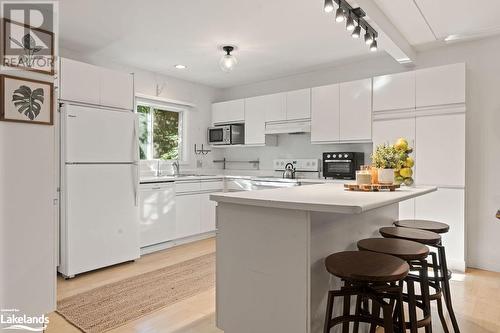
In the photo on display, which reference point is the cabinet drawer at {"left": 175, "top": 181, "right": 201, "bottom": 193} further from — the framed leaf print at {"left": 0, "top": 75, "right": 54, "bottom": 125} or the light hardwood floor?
the framed leaf print at {"left": 0, "top": 75, "right": 54, "bottom": 125}

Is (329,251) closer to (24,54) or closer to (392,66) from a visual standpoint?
(24,54)

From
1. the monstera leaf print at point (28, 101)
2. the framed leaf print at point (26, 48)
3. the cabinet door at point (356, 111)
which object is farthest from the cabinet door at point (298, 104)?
the monstera leaf print at point (28, 101)

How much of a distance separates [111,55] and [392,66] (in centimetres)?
345

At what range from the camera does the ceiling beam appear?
101 inches

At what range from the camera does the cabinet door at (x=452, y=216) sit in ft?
10.9

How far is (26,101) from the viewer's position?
2.19 meters

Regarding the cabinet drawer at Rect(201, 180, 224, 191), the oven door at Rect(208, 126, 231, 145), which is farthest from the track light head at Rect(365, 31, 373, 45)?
the cabinet drawer at Rect(201, 180, 224, 191)

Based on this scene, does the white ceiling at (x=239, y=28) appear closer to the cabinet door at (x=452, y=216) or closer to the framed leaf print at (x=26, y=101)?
the framed leaf print at (x=26, y=101)

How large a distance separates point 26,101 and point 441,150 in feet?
12.2

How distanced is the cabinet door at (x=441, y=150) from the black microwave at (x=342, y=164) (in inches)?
29.4

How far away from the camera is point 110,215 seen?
11.4ft

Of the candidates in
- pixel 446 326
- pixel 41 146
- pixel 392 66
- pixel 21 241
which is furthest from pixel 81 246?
pixel 392 66

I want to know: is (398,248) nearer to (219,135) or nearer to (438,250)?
(438,250)

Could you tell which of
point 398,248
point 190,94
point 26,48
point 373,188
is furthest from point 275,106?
point 398,248
